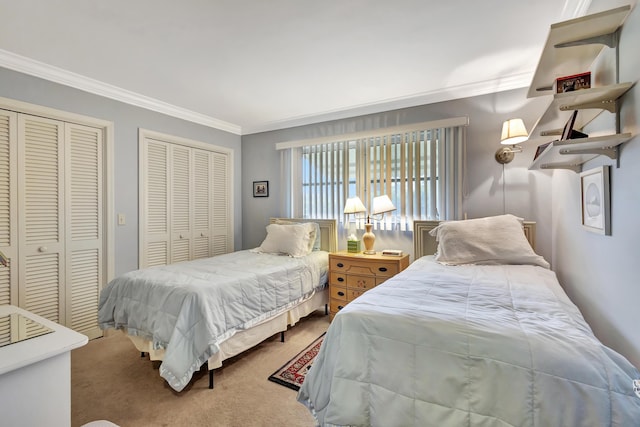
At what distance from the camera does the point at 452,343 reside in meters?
1.10

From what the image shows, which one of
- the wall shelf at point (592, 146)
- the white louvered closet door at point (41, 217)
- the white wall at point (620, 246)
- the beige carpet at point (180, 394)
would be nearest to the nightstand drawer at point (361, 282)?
the beige carpet at point (180, 394)

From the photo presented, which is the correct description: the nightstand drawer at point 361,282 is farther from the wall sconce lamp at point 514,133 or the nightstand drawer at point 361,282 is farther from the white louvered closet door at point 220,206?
the white louvered closet door at point 220,206

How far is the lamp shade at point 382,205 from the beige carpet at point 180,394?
64.3 inches

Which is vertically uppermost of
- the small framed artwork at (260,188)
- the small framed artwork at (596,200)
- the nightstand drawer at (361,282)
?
the small framed artwork at (260,188)

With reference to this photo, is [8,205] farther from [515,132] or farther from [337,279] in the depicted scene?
[515,132]

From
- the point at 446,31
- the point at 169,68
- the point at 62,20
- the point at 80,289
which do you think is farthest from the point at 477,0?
the point at 80,289

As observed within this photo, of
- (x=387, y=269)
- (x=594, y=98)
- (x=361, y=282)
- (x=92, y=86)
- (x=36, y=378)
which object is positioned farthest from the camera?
(x=361, y=282)

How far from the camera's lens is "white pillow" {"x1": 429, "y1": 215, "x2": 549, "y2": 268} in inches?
87.4

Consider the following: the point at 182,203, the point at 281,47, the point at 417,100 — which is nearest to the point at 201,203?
the point at 182,203

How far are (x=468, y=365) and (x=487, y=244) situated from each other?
4.88 feet

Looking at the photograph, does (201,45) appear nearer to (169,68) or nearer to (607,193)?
(169,68)

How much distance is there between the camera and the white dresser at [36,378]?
0.94 m

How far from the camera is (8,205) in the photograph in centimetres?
245

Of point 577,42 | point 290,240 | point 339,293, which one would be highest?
point 577,42
